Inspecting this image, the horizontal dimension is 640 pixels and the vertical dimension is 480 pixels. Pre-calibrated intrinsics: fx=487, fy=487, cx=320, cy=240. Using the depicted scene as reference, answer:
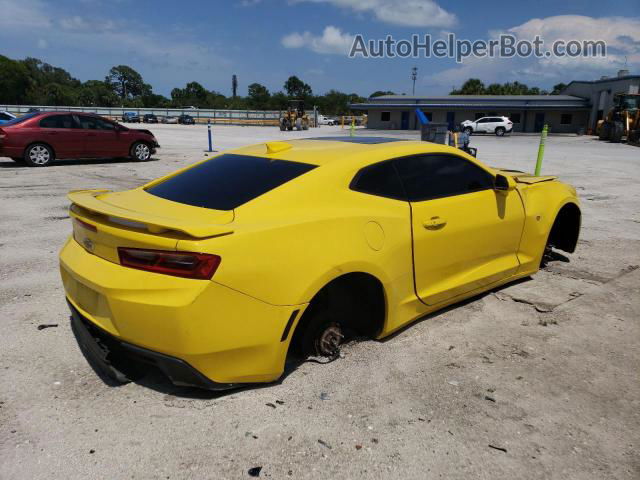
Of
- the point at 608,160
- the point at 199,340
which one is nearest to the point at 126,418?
the point at 199,340

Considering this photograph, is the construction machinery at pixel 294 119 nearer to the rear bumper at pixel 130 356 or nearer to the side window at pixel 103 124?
the side window at pixel 103 124

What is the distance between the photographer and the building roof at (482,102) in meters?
50.3

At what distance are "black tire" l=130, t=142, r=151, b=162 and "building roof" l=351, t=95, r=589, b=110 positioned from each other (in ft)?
142

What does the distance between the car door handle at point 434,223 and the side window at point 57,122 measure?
12.8 m

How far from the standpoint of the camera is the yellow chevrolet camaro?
252cm

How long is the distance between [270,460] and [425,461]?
772mm

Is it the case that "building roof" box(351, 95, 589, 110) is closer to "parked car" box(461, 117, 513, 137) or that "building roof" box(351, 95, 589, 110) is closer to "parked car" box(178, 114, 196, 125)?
"parked car" box(461, 117, 513, 137)

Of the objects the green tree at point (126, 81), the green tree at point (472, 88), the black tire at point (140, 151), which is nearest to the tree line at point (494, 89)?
the green tree at point (472, 88)

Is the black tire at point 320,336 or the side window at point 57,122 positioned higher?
the side window at point 57,122

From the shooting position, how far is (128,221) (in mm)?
2633

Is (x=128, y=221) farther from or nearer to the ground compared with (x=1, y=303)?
farther from the ground

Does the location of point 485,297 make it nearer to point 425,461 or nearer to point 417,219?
point 417,219

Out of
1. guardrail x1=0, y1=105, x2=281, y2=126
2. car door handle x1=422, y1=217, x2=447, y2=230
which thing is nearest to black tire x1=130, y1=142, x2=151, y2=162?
car door handle x1=422, y1=217, x2=447, y2=230

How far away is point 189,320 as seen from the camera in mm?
2475
